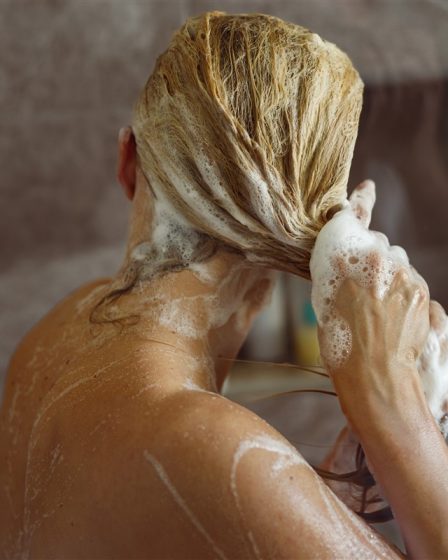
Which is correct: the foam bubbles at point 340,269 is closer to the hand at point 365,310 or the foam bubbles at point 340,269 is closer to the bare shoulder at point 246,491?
the hand at point 365,310

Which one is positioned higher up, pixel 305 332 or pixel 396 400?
pixel 396 400

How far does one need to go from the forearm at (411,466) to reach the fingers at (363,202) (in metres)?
0.25

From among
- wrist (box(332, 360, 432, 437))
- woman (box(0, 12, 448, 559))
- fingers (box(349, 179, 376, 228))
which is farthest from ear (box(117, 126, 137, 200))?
wrist (box(332, 360, 432, 437))

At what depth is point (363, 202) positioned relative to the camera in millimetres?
941

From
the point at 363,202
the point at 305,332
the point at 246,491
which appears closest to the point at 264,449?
the point at 246,491

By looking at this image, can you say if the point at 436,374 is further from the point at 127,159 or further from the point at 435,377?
the point at 127,159

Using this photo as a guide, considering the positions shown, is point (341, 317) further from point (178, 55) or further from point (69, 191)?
point (69, 191)

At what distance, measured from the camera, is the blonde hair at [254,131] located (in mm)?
832

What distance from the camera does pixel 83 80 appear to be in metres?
1.77

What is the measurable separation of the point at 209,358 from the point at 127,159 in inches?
11.9

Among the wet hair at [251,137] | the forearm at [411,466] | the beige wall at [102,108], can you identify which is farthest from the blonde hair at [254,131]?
the beige wall at [102,108]

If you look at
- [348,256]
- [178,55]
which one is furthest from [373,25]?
[348,256]

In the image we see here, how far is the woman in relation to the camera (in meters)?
0.71

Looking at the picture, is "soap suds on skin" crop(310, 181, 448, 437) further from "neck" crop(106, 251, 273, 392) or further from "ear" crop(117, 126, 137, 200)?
"ear" crop(117, 126, 137, 200)
